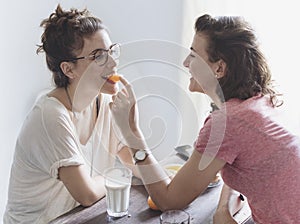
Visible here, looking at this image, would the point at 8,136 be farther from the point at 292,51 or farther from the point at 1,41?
the point at 292,51

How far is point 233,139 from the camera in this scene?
1.17 m

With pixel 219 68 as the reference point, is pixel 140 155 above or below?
→ below

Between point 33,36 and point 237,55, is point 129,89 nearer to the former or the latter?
point 237,55

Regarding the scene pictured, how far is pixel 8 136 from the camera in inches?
82.7

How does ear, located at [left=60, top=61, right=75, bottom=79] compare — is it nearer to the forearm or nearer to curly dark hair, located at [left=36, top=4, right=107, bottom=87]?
curly dark hair, located at [left=36, top=4, right=107, bottom=87]

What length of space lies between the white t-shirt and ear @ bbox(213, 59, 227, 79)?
1.54ft

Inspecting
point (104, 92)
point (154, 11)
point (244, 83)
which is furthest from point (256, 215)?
point (154, 11)

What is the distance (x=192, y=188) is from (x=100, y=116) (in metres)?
0.51

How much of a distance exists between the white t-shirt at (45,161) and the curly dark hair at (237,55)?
1.59 ft

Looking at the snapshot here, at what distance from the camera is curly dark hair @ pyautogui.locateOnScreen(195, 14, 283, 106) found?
4.06 ft

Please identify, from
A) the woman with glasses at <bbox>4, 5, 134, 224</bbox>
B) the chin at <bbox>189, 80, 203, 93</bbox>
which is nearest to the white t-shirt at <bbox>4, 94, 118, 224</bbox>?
the woman with glasses at <bbox>4, 5, 134, 224</bbox>

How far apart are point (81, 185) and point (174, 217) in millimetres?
301

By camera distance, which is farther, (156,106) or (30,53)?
(30,53)

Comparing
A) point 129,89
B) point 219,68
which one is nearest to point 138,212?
point 129,89
